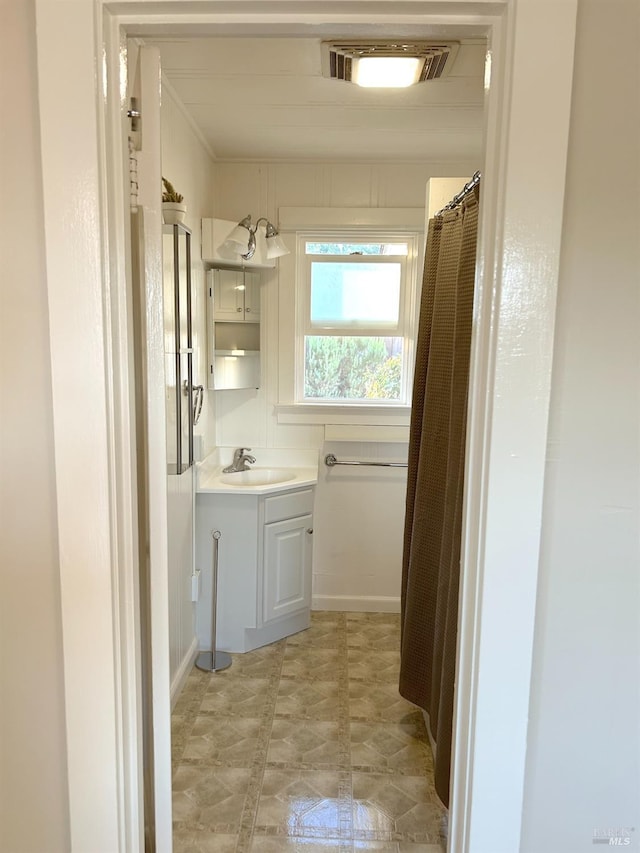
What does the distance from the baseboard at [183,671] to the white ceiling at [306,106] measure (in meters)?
2.32

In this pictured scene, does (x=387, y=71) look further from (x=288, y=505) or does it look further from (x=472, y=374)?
(x=288, y=505)

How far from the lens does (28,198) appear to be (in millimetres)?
Answer: 1043

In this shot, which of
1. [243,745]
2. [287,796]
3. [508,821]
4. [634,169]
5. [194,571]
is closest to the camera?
[634,169]

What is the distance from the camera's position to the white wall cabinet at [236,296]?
308 centimetres

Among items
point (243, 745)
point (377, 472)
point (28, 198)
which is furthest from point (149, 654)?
point (377, 472)

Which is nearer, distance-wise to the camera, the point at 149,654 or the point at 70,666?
the point at 70,666

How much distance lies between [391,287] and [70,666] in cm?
273

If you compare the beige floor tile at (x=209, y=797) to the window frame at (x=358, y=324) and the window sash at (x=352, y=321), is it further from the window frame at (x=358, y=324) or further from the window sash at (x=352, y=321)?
the window sash at (x=352, y=321)

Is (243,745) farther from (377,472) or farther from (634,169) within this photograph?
(634,169)

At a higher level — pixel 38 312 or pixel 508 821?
pixel 38 312

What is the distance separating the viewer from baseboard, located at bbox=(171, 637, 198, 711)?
8.30 feet

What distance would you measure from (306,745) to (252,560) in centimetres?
88

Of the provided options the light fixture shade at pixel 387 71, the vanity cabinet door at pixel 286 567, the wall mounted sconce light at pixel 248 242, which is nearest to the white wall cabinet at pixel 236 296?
the wall mounted sconce light at pixel 248 242

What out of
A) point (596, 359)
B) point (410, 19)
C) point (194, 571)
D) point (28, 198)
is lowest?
point (194, 571)
